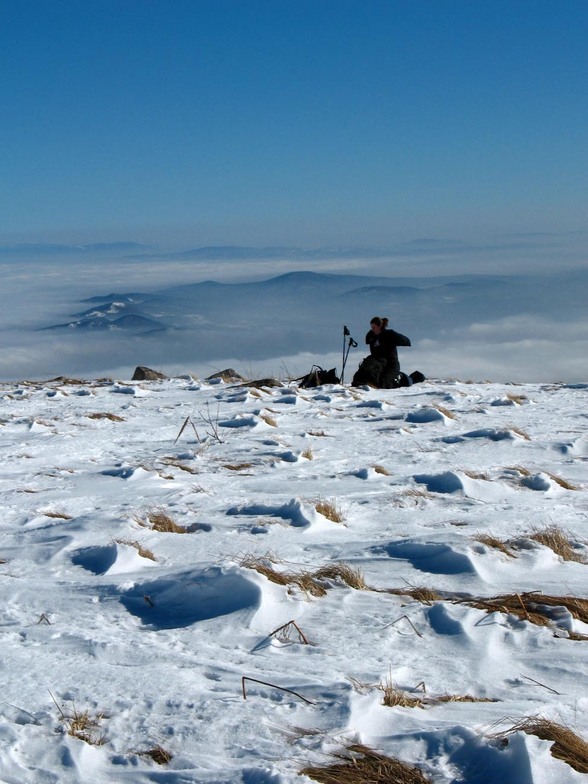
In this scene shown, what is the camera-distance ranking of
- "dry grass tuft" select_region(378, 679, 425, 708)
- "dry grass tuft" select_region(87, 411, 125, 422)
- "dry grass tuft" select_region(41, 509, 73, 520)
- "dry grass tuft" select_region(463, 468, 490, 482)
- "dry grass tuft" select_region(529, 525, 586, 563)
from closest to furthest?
"dry grass tuft" select_region(378, 679, 425, 708)
"dry grass tuft" select_region(529, 525, 586, 563)
"dry grass tuft" select_region(41, 509, 73, 520)
"dry grass tuft" select_region(463, 468, 490, 482)
"dry grass tuft" select_region(87, 411, 125, 422)

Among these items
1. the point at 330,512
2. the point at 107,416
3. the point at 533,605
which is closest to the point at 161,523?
the point at 330,512

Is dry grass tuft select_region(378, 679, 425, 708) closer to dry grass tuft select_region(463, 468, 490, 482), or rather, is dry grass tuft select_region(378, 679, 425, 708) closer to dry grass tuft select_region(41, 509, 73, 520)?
dry grass tuft select_region(41, 509, 73, 520)

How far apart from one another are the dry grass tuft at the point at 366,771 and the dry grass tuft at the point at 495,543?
1.92m

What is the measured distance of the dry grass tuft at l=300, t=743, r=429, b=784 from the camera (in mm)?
1949

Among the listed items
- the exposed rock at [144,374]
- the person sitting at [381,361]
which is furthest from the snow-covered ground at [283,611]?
the exposed rock at [144,374]

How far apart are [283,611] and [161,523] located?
1.48 m

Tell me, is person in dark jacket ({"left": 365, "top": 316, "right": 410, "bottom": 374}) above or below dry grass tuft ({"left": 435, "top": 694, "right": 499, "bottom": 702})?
above

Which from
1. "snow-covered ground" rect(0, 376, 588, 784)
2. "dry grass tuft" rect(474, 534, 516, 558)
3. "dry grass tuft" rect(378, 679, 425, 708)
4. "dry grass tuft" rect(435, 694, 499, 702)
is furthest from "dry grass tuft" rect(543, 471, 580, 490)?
"dry grass tuft" rect(378, 679, 425, 708)

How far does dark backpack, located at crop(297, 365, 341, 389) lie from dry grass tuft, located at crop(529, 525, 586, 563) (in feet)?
25.9

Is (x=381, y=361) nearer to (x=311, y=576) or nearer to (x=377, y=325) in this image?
(x=377, y=325)

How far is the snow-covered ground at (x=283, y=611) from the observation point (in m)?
2.12

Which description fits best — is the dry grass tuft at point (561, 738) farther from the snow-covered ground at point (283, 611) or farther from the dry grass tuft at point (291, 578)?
the dry grass tuft at point (291, 578)

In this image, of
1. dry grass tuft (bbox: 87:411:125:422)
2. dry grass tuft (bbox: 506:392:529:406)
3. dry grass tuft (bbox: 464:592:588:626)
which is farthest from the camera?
dry grass tuft (bbox: 506:392:529:406)

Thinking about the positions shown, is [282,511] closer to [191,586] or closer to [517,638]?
[191,586]
